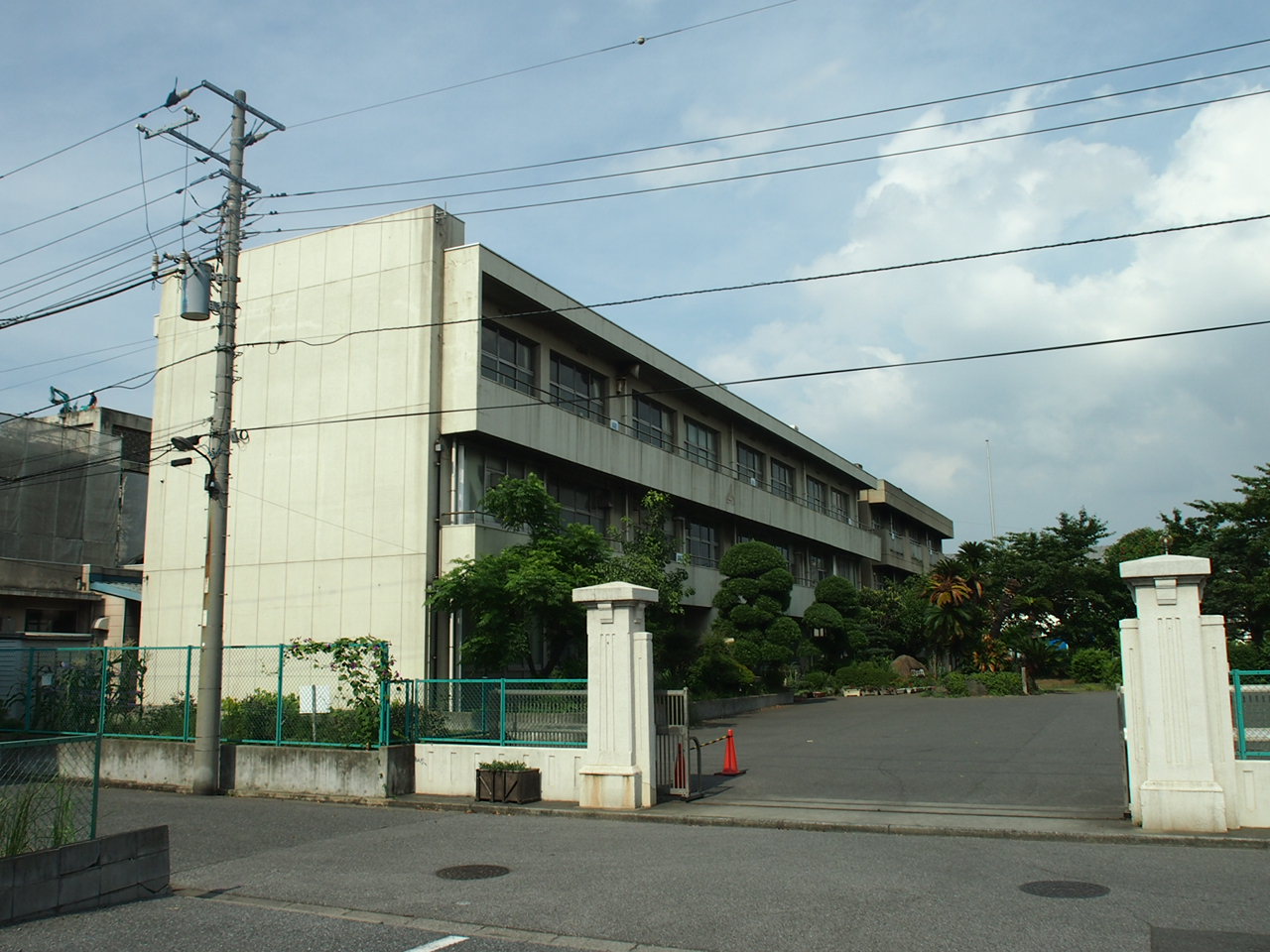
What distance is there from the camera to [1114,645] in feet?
178

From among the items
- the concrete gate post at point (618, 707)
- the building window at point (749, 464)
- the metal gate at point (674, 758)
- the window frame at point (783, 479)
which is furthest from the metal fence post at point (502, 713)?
the window frame at point (783, 479)

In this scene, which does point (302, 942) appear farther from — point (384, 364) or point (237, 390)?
point (237, 390)

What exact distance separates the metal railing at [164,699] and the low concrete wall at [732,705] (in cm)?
1301

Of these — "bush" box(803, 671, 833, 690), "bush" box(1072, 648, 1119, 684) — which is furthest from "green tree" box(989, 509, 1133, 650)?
"bush" box(803, 671, 833, 690)

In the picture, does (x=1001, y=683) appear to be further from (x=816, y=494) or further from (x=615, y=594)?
(x=615, y=594)

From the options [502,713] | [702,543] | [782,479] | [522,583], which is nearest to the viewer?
[502,713]

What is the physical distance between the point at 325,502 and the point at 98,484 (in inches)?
676

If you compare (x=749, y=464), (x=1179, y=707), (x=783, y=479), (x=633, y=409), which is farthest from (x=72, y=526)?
(x=1179, y=707)

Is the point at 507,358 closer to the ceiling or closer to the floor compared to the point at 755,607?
closer to the ceiling

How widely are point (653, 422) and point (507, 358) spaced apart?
8.58 m

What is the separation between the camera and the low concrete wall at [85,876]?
818 cm

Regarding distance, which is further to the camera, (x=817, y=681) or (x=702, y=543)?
(x=817, y=681)

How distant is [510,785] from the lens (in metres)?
15.0

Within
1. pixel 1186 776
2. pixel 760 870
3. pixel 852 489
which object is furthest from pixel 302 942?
pixel 852 489
